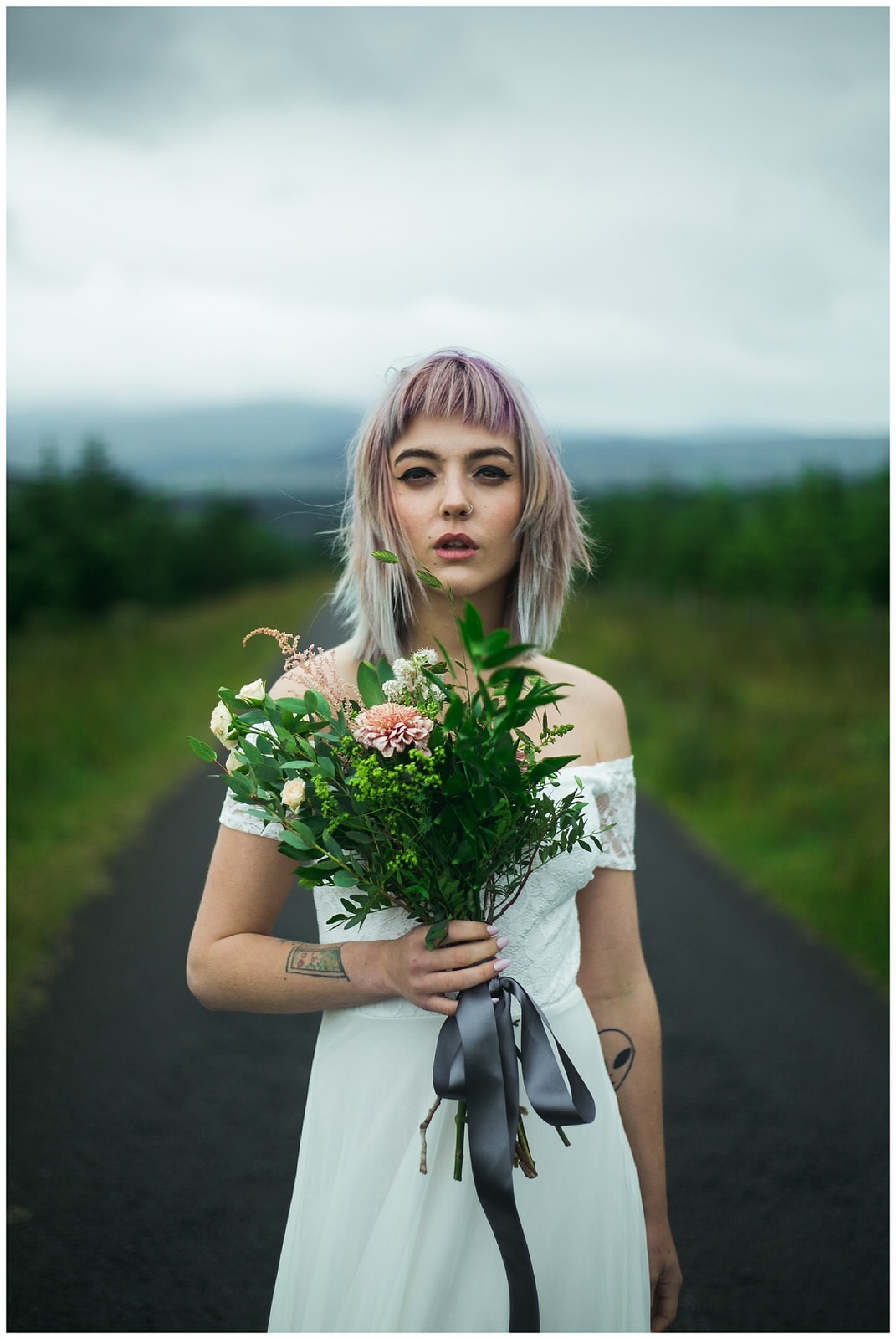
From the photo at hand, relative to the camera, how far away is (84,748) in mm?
10297

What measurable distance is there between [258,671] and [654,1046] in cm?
1408

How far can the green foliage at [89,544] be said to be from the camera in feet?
123

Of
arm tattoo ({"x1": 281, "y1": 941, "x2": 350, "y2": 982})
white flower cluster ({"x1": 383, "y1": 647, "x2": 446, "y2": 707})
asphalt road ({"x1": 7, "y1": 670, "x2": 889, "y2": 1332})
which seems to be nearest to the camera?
white flower cluster ({"x1": 383, "y1": 647, "x2": 446, "y2": 707})

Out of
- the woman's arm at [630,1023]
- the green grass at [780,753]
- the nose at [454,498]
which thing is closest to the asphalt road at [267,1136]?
the green grass at [780,753]

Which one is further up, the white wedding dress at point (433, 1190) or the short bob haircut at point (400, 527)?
the short bob haircut at point (400, 527)

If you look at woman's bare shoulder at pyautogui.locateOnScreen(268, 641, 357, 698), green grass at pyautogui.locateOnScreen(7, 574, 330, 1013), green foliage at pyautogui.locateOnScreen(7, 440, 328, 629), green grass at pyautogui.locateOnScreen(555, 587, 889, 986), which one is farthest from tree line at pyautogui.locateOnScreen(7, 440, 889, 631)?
woman's bare shoulder at pyautogui.locateOnScreen(268, 641, 357, 698)

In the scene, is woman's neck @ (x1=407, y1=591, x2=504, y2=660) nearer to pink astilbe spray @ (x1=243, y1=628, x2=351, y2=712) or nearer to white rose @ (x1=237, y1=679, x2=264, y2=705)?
→ pink astilbe spray @ (x1=243, y1=628, x2=351, y2=712)

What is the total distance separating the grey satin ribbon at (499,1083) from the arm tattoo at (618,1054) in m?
0.42

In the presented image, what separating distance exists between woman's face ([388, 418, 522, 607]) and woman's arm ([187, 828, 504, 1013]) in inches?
23.4

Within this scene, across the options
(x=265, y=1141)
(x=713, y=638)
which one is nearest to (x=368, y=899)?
(x=265, y=1141)

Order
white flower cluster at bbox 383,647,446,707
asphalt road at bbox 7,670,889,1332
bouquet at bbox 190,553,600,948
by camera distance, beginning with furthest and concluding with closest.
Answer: asphalt road at bbox 7,670,889,1332, white flower cluster at bbox 383,647,446,707, bouquet at bbox 190,553,600,948

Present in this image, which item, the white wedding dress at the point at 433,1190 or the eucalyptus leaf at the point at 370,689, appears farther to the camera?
the white wedding dress at the point at 433,1190

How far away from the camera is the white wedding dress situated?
1.87 meters

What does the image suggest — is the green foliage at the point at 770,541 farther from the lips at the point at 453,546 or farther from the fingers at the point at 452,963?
the fingers at the point at 452,963
